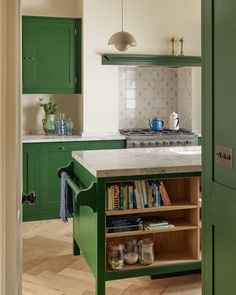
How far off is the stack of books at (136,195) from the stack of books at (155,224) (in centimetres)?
13

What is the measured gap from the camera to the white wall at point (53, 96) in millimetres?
5594

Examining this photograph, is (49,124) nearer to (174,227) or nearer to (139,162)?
(139,162)

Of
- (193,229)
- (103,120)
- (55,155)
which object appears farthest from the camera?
(103,120)

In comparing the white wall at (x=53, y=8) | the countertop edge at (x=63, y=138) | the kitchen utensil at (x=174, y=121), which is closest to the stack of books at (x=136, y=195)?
the countertop edge at (x=63, y=138)

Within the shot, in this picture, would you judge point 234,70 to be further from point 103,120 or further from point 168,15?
point 168,15

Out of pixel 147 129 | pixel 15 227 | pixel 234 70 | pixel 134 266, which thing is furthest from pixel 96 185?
pixel 147 129

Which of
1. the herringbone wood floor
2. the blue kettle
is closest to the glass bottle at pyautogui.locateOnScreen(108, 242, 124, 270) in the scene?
the herringbone wood floor

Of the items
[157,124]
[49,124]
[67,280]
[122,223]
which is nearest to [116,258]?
[122,223]

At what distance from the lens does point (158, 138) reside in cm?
560

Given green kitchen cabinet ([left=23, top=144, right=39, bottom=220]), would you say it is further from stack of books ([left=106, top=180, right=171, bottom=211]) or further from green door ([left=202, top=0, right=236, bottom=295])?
green door ([left=202, top=0, right=236, bottom=295])

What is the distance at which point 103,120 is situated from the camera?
564cm

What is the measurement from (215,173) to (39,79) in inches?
165

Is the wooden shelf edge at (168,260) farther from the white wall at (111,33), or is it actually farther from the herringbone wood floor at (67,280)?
the white wall at (111,33)

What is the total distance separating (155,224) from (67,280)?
0.93 metres
